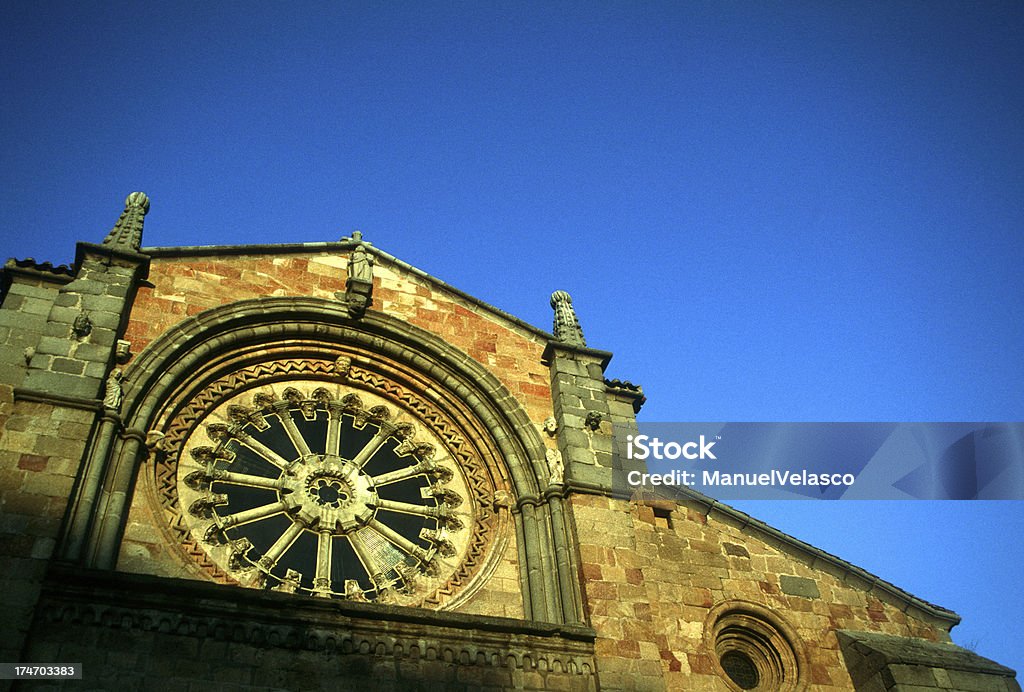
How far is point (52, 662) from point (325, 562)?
3.62 meters

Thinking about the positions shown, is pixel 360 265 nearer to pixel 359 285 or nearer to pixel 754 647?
pixel 359 285

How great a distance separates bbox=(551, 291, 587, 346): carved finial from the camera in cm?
1563

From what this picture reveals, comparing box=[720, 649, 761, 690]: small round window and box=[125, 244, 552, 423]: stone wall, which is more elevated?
box=[125, 244, 552, 423]: stone wall

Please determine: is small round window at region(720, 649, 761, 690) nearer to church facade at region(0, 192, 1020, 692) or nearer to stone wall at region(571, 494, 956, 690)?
church facade at region(0, 192, 1020, 692)

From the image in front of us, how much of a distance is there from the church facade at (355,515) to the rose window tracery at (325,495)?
0.11 feet

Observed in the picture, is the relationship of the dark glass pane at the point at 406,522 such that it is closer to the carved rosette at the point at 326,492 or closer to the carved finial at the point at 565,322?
the carved rosette at the point at 326,492

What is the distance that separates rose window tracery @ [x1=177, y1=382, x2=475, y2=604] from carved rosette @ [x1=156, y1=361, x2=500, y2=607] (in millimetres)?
14

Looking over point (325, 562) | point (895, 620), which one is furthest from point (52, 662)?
point (895, 620)

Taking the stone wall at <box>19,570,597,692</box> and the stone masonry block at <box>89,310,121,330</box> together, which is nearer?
the stone wall at <box>19,570,597,692</box>

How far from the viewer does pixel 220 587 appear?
1045cm

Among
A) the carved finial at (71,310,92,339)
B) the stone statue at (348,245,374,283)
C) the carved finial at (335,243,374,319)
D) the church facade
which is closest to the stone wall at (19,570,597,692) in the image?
the church facade

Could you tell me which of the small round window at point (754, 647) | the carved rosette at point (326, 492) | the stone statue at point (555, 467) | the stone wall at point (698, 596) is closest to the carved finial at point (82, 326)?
the carved rosette at point (326, 492)

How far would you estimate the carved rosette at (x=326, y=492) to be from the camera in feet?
40.2

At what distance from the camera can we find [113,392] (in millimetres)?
11812
